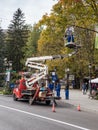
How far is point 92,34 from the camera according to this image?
58188mm

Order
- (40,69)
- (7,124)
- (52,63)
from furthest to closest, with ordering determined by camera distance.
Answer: (52,63)
(40,69)
(7,124)

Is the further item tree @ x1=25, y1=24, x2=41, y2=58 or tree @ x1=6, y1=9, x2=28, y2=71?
tree @ x1=25, y1=24, x2=41, y2=58

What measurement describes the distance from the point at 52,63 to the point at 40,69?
1414 inches

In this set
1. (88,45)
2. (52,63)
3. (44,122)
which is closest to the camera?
(44,122)

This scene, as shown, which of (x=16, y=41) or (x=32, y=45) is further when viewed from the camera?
(x=32, y=45)

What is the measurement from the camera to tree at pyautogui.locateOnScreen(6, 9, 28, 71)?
3334 inches

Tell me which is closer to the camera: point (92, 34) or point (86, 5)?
point (86, 5)

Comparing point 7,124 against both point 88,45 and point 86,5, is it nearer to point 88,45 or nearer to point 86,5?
point 86,5

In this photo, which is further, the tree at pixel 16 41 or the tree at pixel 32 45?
the tree at pixel 32 45

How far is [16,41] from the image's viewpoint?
8538cm

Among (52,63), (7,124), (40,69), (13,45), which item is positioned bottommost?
(7,124)

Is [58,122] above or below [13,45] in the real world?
below

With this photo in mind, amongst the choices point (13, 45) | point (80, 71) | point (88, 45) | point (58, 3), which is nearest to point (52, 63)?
point (80, 71)

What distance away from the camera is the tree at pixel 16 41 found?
84688 mm
